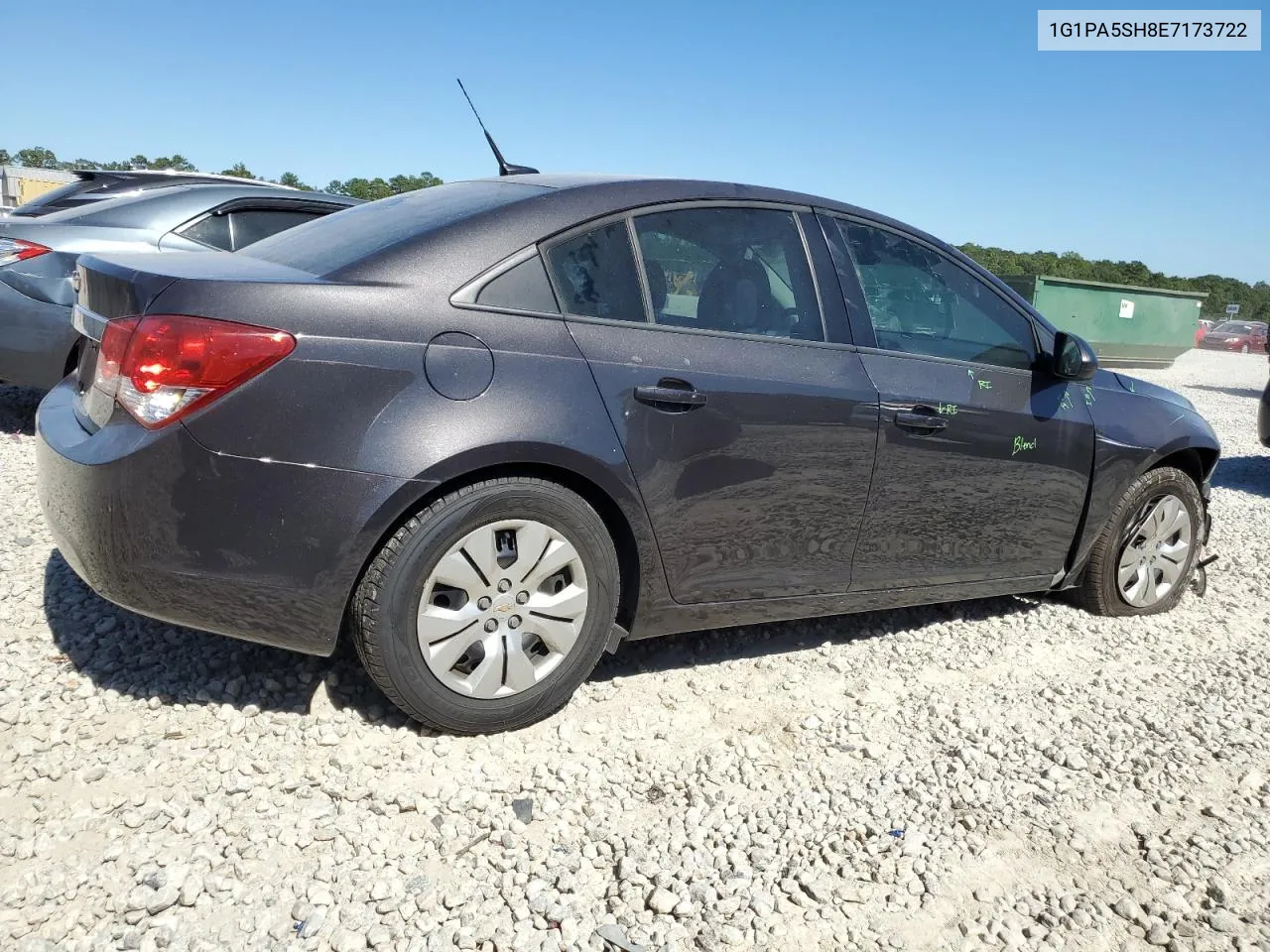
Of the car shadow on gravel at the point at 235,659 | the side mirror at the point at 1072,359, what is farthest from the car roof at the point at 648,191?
the car shadow on gravel at the point at 235,659

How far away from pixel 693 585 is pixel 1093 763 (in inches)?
55.1

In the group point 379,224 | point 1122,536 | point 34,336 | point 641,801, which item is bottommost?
point 641,801

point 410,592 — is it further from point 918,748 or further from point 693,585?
point 918,748

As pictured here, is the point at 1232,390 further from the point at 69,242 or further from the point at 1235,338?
the point at 69,242

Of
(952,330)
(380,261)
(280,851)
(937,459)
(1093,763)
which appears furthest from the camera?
(952,330)

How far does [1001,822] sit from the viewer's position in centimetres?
280

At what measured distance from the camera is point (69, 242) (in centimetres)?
559

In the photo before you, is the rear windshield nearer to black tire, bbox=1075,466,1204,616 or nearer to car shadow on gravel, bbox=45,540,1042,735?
car shadow on gravel, bbox=45,540,1042,735

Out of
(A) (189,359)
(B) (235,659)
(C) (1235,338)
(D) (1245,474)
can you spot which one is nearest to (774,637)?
(B) (235,659)

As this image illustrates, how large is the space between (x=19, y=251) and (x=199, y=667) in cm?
362

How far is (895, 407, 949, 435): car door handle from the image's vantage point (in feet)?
11.4

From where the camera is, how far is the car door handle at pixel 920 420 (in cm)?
349

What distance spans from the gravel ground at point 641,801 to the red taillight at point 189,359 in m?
1.00

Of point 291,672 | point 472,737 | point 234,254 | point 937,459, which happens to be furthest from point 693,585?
point 234,254
